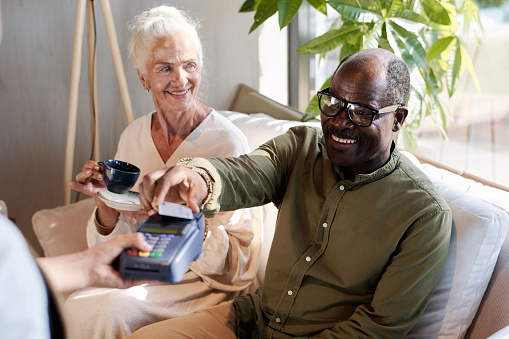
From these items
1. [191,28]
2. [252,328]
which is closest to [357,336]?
[252,328]

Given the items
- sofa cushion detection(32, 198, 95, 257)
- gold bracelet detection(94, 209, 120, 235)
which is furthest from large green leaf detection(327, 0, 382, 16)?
sofa cushion detection(32, 198, 95, 257)

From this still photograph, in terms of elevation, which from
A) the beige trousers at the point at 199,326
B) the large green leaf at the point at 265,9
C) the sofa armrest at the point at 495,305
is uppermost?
the large green leaf at the point at 265,9

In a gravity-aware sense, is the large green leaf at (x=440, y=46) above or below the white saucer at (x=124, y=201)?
above

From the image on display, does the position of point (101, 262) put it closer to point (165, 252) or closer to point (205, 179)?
point (165, 252)

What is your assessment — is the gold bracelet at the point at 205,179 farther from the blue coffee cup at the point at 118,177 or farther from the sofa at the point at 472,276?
the sofa at the point at 472,276

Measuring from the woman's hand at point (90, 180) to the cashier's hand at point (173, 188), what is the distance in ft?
1.54

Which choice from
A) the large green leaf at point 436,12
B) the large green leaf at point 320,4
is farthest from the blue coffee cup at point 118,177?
the large green leaf at point 436,12

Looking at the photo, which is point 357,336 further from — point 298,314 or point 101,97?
point 101,97

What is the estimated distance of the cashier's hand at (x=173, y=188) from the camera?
1046mm

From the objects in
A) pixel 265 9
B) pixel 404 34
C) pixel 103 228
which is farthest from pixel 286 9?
pixel 103 228

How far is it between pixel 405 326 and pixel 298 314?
270 mm

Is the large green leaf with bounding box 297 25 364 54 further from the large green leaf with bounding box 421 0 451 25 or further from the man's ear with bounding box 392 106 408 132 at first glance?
the man's ear with bounding box 392 106 408 132

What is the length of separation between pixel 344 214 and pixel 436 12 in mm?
821

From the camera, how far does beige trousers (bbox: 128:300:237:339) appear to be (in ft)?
4.65
